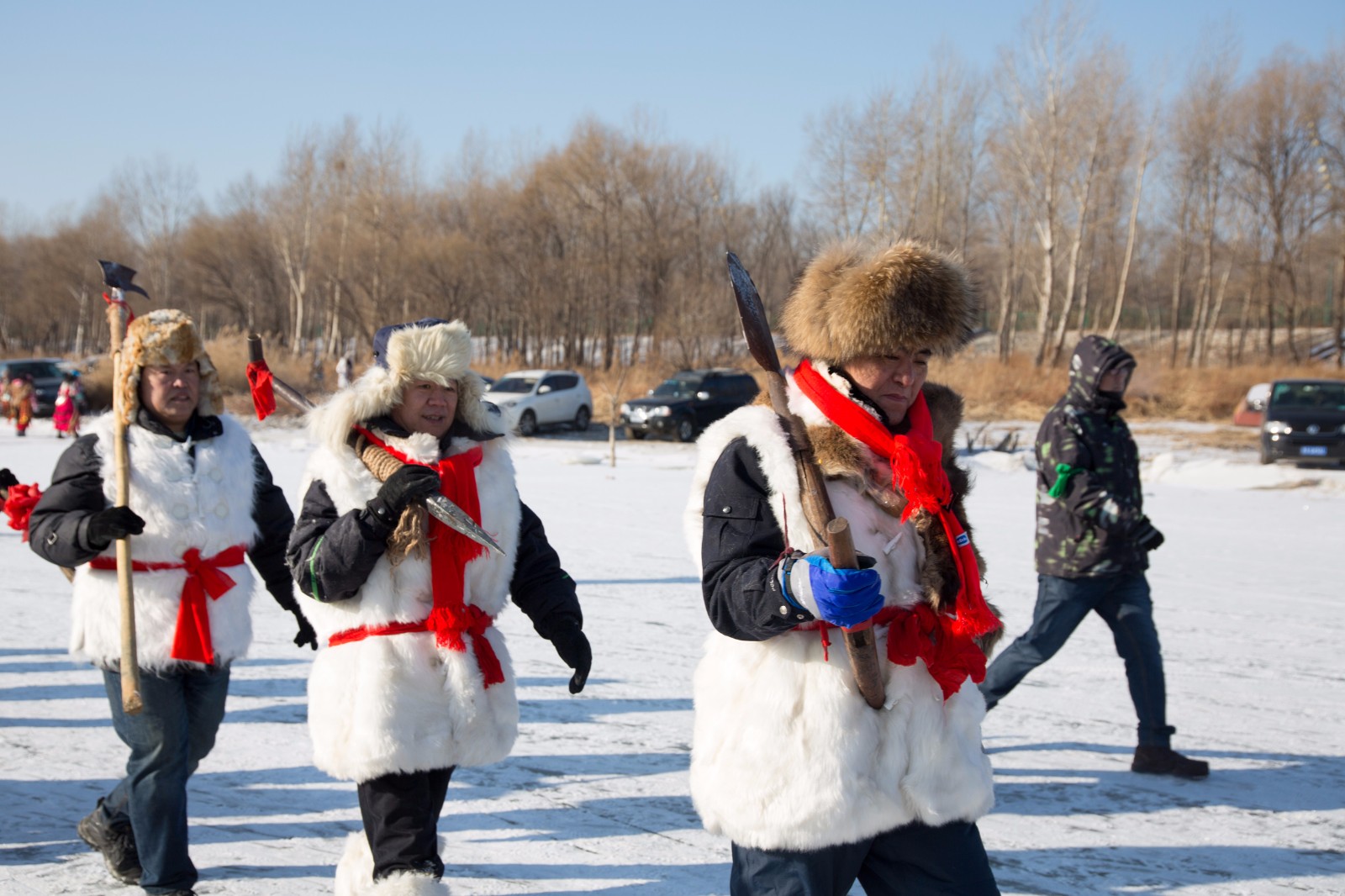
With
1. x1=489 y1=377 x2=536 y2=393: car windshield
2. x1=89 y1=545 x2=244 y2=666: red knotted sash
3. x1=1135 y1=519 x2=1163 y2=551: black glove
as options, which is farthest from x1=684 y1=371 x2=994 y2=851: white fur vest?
x1=489 y1=377 x2=536 y2=393: car windshield

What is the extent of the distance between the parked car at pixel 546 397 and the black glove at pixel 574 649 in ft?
67.4

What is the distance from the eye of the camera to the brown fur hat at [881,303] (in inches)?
84.4

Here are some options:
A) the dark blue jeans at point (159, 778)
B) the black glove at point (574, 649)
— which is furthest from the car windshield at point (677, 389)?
the black glove at point (574, 649)

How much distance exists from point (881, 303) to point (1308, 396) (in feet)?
62.4

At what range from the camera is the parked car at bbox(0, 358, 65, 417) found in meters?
25.6

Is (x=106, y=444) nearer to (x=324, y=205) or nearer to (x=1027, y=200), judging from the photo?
(x=1027, y=200)

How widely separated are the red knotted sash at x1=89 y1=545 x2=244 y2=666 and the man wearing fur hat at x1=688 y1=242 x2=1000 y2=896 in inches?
65.3

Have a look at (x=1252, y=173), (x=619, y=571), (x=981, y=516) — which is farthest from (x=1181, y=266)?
(x=619, y=571)

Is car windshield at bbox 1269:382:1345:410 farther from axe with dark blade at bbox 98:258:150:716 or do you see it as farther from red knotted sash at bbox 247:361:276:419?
axe with dark blade at bbox 98:258:150:716

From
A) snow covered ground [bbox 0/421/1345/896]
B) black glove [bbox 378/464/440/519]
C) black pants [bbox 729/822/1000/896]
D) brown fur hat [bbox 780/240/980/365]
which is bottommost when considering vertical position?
snow covered ground [bbox 0/421/1345/896]

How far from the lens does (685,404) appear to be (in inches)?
893

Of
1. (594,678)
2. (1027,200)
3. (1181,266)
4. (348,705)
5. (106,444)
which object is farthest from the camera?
(1181,266)

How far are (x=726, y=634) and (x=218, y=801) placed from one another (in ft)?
9.12

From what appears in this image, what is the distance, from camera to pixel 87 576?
3209mm
